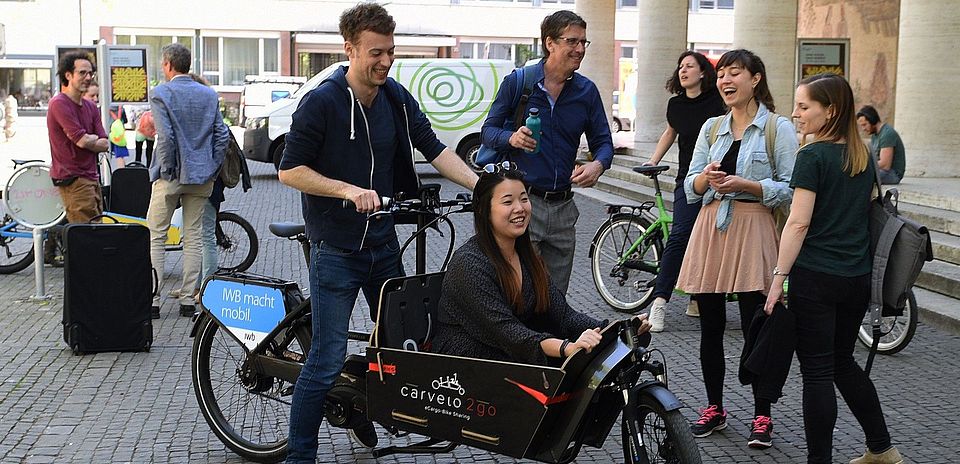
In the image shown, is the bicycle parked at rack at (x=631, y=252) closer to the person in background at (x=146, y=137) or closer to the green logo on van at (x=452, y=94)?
the person in background at (x=146, y=137)

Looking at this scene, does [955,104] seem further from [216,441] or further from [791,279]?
[216,441]

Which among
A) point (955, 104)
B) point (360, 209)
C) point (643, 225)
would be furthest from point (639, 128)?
point (360, 209)

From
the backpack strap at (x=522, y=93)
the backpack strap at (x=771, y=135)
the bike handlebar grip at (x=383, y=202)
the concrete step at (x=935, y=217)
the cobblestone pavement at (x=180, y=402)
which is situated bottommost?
the cobblestone pavement at (x=180, y=402)

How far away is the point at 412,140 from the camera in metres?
5.02

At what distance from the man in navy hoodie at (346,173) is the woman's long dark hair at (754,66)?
167 centimetres

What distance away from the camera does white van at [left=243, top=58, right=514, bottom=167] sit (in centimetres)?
2166

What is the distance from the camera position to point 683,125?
8.45 metres

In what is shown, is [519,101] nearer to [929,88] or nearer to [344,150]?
[344,150]

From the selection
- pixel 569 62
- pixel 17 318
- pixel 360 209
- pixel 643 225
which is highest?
pixel 569 62

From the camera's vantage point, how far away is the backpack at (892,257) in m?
4.95

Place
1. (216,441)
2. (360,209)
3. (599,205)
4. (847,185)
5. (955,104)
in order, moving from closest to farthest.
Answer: (360,209)
(847,185)
(216,441)
(955,104)
(599,205)

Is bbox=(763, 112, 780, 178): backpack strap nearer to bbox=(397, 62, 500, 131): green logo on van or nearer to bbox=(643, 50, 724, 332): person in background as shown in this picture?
bbox=(643, 50, 724, 332): person in background

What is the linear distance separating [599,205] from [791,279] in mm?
12506

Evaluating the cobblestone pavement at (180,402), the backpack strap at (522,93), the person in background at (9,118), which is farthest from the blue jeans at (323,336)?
the person in background at (9,118)
